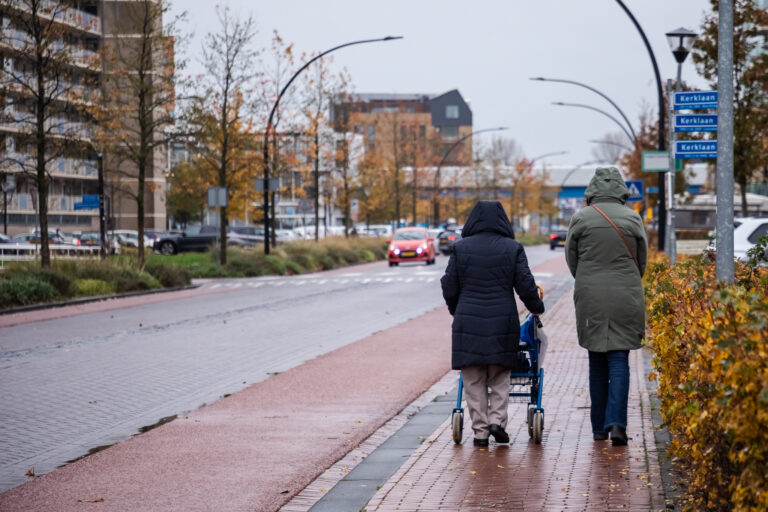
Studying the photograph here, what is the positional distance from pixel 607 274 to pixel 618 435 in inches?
40.5

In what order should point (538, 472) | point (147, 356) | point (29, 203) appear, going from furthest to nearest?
1. point (29, 203)
2. point (147, 356)
3. point (538, 472)

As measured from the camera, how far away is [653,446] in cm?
705

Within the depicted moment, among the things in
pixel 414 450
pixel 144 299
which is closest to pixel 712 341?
pixel 414 450

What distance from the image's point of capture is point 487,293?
23.9 feet

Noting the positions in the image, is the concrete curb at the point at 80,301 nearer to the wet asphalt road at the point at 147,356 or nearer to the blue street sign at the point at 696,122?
the wet asphalt road at the point at 147,356

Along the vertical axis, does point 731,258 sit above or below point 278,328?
above

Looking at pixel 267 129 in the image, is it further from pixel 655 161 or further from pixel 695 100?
pixel 695 100

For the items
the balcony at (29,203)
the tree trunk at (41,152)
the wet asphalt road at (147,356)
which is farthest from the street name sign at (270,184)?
the balcony at (29,203)

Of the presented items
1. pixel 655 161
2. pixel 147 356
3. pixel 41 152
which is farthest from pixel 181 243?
pixel 147 356

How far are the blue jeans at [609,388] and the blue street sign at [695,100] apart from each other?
268 inches

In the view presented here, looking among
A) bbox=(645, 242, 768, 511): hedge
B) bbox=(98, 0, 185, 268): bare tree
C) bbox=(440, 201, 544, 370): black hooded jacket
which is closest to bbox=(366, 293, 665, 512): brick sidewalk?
bbox=(645, 242, 768, 511): hedge

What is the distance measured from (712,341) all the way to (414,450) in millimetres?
3500

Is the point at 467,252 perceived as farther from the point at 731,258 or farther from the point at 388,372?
the point at 388,372

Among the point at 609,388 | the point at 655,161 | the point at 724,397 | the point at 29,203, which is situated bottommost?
the point at 609,388
